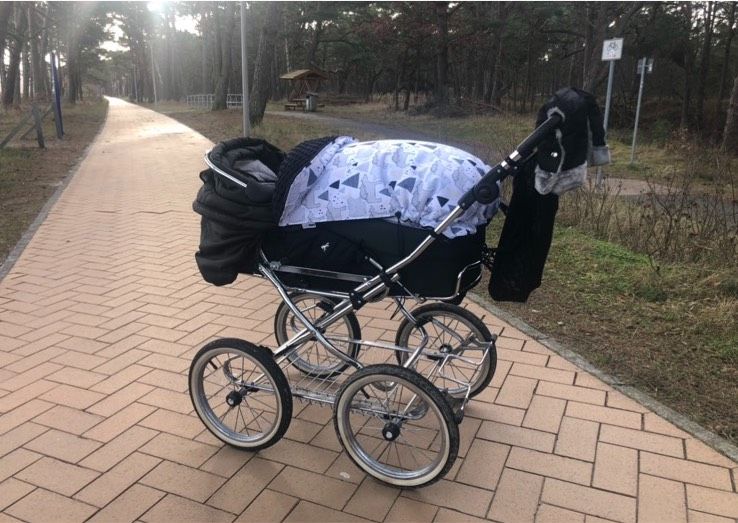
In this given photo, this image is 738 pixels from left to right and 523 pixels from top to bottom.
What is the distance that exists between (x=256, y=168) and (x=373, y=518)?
1.63 meters

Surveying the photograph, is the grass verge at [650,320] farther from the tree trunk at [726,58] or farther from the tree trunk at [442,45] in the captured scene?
the tree trunk at [726,58]

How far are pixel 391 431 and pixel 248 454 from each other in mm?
728

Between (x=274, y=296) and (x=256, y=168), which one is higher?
(x=256, y=168)

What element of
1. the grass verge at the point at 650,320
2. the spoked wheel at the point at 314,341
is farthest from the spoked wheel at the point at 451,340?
the grass verge at the point at 650,320

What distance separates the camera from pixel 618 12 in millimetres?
22625

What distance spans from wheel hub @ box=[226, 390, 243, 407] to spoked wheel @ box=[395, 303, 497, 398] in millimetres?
838

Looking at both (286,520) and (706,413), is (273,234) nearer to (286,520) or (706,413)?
(286,520)

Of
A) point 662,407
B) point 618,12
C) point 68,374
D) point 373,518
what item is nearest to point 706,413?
A: point 662,407

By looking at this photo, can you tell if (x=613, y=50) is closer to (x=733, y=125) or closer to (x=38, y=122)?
(x=733, y=125)

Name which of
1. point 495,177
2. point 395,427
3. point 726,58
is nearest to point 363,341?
point 395,427

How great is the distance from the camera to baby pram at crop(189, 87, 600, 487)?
7.91 ft

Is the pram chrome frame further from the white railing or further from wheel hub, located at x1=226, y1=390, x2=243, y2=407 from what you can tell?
the white railing

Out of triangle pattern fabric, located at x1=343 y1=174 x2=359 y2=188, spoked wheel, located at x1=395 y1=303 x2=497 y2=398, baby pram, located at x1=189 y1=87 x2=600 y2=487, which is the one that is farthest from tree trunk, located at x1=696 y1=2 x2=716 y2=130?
triangle pattern fabric, located at x1=343 y1=174 x2=359 y2=188

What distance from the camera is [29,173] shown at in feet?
35.8
